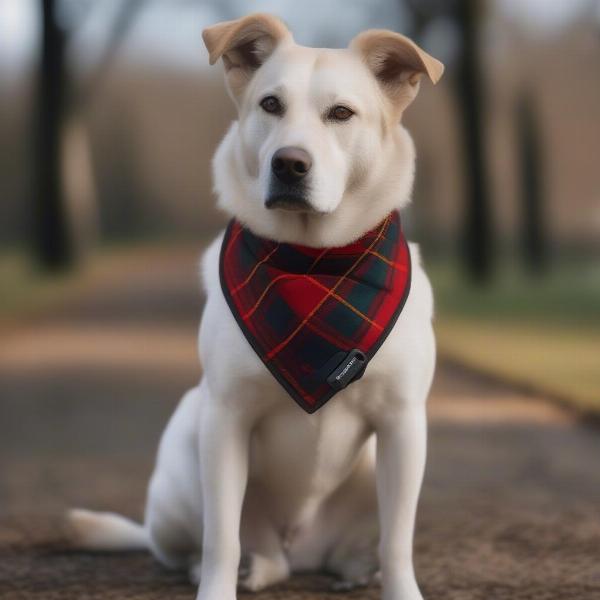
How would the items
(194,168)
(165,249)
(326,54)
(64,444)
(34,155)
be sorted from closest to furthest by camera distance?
1. (326,54)
2. (64,444)
3. (34,155)
4. (165,249)
5. (194,168)

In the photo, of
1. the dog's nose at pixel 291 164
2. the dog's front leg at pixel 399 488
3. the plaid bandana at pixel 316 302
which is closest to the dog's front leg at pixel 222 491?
the plaid bandana at pixel 316 302

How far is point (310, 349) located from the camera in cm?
334

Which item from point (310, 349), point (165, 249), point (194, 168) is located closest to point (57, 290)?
point (310, 349)

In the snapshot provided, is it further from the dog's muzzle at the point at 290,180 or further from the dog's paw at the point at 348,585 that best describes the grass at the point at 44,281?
the dog's muzzle at the point at 290,180

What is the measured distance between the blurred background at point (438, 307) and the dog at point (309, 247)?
49cm

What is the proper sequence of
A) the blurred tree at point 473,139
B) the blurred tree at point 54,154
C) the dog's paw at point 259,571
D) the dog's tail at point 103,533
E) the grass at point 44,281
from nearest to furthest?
the dog's paw at point 259,571 → the dog's tail at point 103,533 → the grass at point 44,281 → the blurred tree at point 473,139 → the blurred tree at point 54,154

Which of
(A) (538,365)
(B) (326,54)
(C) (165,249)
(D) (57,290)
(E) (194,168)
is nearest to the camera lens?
(B) (326,54)

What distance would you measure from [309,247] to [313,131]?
42 cm

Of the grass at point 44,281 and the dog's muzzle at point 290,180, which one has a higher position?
the dog's muzzle at point 290,180

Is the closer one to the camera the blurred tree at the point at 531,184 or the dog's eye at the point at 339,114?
the dog's eye at the point at 339,114

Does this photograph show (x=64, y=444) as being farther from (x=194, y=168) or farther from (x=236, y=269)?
(x=194, y=168)

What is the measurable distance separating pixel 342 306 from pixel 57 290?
534 inches

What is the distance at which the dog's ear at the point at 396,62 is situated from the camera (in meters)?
3.30

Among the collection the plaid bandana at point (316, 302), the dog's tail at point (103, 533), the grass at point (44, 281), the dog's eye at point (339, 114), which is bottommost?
the grass at point (44, 281)
